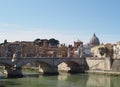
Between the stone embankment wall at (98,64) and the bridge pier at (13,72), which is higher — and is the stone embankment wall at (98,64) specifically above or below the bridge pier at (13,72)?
above

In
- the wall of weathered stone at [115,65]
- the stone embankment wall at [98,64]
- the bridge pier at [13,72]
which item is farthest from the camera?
the stone embankment wall at [98,64]

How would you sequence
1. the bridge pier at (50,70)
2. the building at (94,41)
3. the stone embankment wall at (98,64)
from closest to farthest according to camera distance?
the bridge pier at (50,70) → the stone embankment wall at (98,64) → the building at (94,41)

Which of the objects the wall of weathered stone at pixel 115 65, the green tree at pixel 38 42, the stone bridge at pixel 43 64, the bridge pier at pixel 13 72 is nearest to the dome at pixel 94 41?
the green tree at pixel 38 42

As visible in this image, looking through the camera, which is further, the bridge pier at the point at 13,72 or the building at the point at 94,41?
the building at the point at 94,41

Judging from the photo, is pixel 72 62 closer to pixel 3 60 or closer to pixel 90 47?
pixel 3 60

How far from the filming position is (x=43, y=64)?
30578 mm

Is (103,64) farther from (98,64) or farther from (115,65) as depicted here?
(115,65)

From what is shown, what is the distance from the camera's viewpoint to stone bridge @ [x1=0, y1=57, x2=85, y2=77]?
26.0 m

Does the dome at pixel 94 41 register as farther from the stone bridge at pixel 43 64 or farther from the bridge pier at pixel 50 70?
the bridge pier at pixel 50 70

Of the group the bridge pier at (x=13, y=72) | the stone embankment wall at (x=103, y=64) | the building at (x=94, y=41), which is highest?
the building at (x=94, y=41)

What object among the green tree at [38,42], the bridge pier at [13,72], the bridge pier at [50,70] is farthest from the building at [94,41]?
the bridge pier at [13,72]

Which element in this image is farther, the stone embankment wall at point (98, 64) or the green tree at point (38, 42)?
the green tree at point (38, 42)

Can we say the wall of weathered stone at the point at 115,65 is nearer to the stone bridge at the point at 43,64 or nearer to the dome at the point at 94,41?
the stone bridge at the point at 43,64

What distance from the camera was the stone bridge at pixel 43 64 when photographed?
26.0 metres
